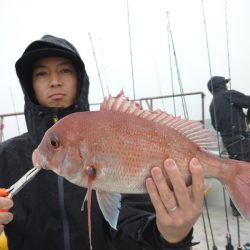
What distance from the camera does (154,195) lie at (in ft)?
4.33

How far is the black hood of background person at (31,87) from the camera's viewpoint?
193 centimetres

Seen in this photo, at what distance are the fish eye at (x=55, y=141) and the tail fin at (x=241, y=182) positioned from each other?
2.08 ft

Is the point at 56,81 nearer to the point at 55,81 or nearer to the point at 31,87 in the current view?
the point at 55,81

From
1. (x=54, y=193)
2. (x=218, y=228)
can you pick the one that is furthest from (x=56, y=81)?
(x=218, y=228)

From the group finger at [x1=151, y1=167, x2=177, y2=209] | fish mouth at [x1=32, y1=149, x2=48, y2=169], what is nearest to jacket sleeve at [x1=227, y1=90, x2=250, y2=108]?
finger at [x1=151, y1=167, x2=177, y2=209]

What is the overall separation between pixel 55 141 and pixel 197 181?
0.55 meters

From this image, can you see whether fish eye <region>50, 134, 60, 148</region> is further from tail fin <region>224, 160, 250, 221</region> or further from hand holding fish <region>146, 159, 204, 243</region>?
tail fin <region>224, 160, 250, 221</region>

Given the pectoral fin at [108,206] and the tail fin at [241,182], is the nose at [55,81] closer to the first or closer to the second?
the pectoral fin at [108,206]

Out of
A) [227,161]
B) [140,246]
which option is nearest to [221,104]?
[140,246]

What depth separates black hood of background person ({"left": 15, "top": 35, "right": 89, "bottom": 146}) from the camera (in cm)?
193

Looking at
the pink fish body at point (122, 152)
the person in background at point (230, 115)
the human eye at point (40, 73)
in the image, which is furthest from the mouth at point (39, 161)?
the person in background at point (230, 115)

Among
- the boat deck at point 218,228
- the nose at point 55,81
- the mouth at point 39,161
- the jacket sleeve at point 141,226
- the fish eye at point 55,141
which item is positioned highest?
the nose at point 55,81

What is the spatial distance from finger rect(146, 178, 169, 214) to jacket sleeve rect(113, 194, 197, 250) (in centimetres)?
23

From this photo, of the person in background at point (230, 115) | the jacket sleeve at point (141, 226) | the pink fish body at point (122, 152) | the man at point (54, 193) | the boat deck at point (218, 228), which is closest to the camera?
the pink fish body at point (122, 152)
